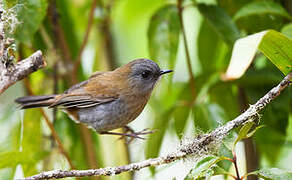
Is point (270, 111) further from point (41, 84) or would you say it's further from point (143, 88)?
point (41, 84)

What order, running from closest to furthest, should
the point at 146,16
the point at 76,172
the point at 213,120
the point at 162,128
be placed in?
the point at 76,172 → the point at 213,120 → the point at 162,128 → the point at 146,16

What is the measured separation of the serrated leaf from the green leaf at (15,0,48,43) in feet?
3.31

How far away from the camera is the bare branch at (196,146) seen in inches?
53.7

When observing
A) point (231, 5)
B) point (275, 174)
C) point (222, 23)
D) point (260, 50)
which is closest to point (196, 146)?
point (275, 174)

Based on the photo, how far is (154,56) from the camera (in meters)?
2.25

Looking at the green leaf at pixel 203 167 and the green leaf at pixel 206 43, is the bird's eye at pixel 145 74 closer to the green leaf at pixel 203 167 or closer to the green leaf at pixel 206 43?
the green leaf at pixel 206 43

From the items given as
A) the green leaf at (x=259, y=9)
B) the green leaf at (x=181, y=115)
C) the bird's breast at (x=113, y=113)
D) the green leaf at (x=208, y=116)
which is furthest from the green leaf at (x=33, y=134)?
the green leaf at (x=259, y=9)

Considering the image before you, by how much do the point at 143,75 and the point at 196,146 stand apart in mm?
1109

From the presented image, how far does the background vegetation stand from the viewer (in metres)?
2.13

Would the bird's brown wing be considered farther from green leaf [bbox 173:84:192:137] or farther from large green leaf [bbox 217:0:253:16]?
large green leaf [bbox 217:0:253:16]

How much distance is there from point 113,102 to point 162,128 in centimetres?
33

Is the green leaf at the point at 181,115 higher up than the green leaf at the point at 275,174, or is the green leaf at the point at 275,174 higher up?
the green leaf at the point at 181,115

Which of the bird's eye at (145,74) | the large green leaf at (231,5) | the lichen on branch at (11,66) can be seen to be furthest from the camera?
the bird's eye at (145,74)

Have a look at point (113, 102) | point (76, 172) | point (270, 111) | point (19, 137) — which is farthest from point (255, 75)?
point (19, 137)
